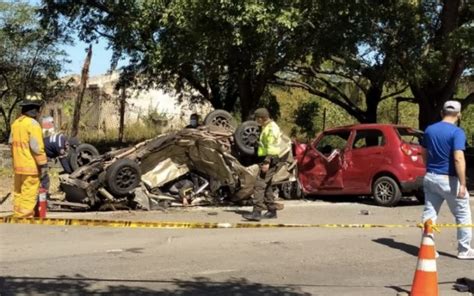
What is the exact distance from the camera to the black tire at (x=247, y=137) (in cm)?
1186

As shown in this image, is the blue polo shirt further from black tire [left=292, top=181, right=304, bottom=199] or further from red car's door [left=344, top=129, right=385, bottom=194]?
black tire [left=292, top=181, right=304, bottom=199]

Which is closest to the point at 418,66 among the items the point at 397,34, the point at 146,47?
the point at 397,34

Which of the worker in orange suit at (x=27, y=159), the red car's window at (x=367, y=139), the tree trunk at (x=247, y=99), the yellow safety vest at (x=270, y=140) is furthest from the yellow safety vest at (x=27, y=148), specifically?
the tree trunk at (x=247, y=99)

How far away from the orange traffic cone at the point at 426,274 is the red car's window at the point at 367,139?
269 inches

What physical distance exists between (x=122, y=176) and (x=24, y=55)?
1353cm

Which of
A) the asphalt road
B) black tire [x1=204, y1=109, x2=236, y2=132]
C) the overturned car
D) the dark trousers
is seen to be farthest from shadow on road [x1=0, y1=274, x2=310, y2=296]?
black tire [x1=204, y1=109, x2=236, y2=132]

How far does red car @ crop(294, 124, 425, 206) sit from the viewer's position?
478 inches

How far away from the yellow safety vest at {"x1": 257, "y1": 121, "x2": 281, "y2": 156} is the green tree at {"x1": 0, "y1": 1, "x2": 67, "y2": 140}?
43.7ft

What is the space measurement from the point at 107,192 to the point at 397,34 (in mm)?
8224

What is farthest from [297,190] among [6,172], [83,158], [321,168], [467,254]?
[6,172]

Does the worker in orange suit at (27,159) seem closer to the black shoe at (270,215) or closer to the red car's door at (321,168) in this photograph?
the black shoe at (270,215)

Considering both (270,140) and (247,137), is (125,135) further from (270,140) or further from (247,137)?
(270,140)

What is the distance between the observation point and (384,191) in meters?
12.4

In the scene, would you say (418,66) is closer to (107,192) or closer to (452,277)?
(107,192)
